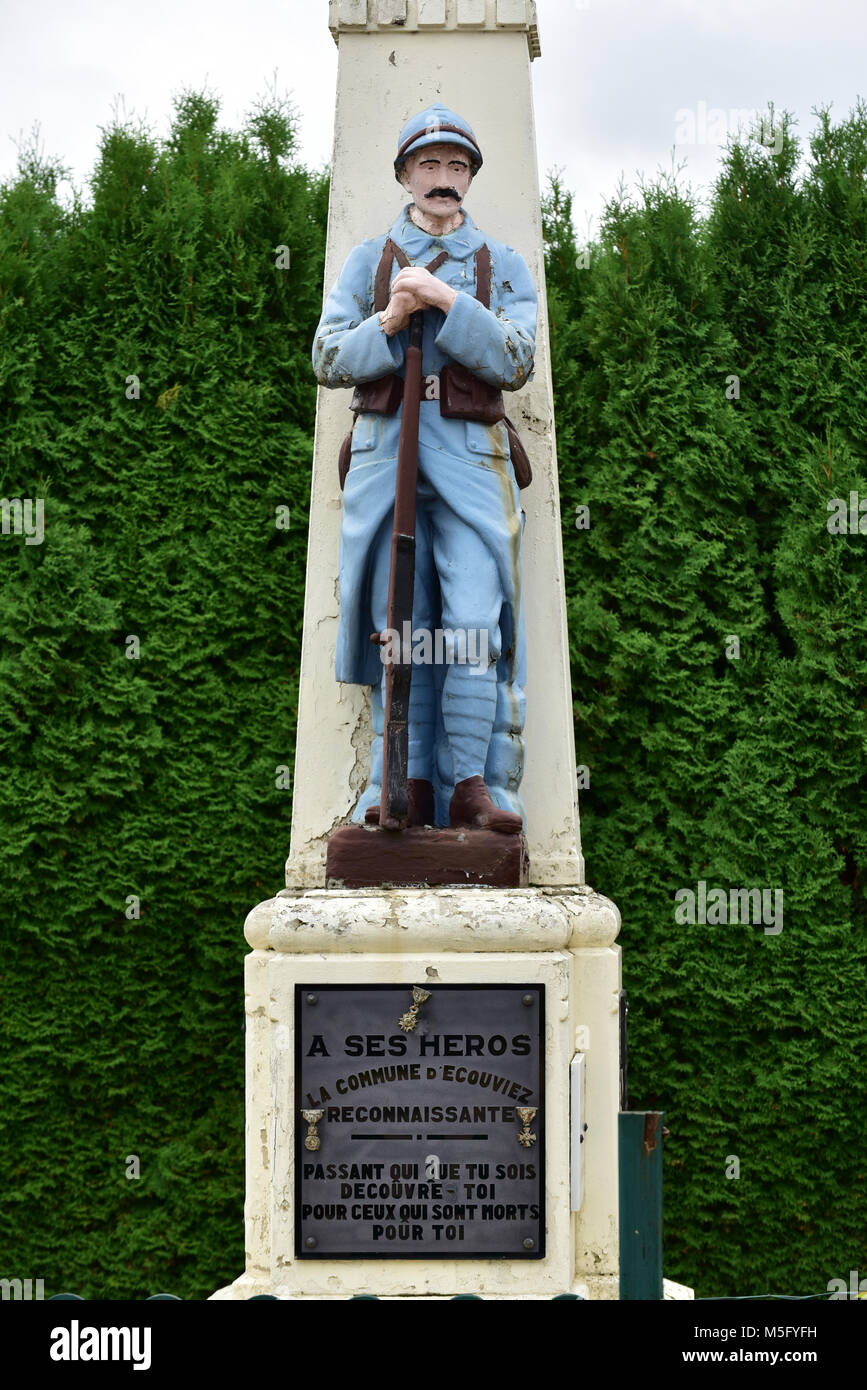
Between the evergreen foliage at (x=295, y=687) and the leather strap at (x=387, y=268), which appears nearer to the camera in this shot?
the leather strap at (x=387, y=268)

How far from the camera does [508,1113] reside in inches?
167

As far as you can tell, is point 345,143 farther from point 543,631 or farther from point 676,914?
point 676,914

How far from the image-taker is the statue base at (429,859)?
4.43 meters

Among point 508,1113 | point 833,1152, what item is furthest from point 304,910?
point 833,1152

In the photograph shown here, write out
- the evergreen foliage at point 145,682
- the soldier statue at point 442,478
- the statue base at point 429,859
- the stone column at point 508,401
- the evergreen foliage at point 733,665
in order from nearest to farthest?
1. the statue base at point 429,859
2. the soldier statue at point 442,478
3. the stone column at point 508,401
4. the evergreen foliage at point 733,665
5. the evergreen foliage at point 145,682

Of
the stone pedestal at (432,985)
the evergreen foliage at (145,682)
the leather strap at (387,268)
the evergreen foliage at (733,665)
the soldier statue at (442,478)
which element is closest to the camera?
the stone pedestal at (432,985)

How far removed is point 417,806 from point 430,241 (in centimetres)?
156

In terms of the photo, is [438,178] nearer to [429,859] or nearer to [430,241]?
[430,241]

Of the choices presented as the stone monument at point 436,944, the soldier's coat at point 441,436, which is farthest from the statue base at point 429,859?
the soldier's coat at point 441,436

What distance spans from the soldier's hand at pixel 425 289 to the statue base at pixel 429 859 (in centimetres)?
136

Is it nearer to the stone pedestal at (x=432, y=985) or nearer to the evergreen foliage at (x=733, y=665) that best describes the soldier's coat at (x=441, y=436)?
the stone pedestal at (x=432, y=985)

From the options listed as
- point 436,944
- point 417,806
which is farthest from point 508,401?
point 436,944
